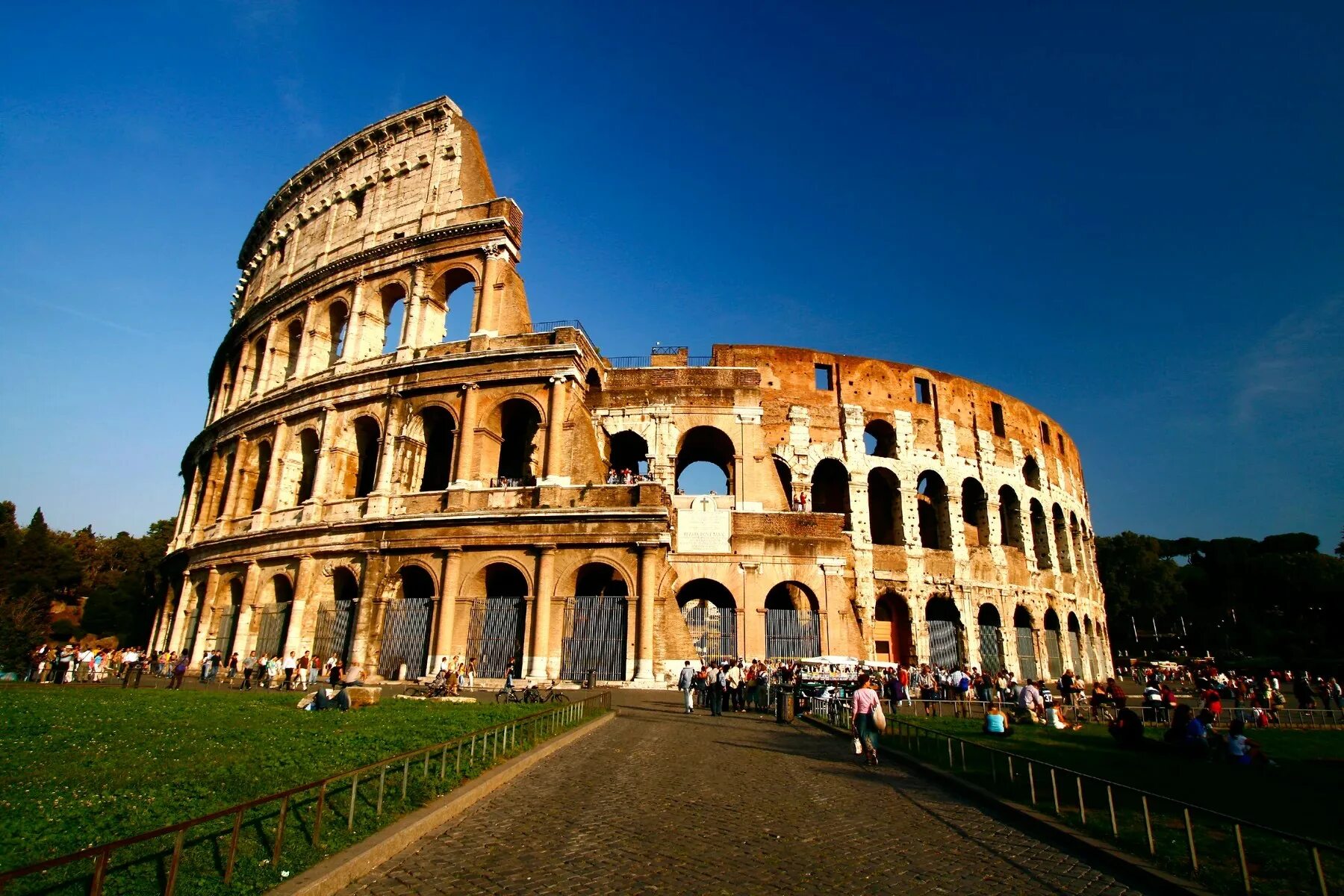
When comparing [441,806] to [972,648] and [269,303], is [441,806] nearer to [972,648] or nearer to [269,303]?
[972,648]

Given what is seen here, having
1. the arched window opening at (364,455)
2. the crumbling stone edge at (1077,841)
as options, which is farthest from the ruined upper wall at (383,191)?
the crumbling stone edge at (1077,841)

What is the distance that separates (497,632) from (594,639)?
2.89m

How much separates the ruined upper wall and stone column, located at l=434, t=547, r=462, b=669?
11.3 m

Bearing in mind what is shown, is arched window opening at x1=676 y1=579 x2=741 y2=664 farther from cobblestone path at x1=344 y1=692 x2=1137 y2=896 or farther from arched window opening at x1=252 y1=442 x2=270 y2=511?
arched window opening at x1=252 y1=442 x2=270 y2=511

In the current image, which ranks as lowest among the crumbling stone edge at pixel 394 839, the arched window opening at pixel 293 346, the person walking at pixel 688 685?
the crumbling stone edge at pixel 394 839

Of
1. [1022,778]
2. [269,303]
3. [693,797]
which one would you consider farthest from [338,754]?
[269,303]

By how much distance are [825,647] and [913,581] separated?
595cm

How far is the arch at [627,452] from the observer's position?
84.8 feet

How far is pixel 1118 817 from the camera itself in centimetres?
664

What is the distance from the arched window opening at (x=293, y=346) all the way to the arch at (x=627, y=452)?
13481 mm

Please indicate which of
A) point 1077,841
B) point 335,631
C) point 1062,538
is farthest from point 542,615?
point 1062,538

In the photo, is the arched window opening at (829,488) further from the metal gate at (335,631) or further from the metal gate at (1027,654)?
the metal gate at (335,631)

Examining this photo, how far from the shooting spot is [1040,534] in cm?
3200

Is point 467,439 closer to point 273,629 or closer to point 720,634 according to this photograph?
point 273,629
